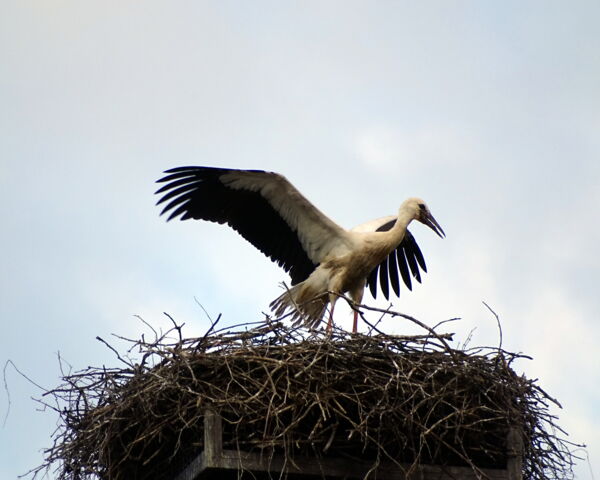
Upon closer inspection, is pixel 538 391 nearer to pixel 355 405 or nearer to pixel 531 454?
pixel 531 454

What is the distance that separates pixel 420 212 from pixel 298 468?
3069mm

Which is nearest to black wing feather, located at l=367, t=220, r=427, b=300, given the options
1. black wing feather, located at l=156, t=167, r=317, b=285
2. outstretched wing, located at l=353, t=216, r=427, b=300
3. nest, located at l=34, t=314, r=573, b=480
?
outstretched wing, located at l=353, t=216, r=427, b=300

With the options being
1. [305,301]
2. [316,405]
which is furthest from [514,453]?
[305,301]

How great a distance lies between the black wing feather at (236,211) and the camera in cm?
740

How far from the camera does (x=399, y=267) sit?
8.26 metres

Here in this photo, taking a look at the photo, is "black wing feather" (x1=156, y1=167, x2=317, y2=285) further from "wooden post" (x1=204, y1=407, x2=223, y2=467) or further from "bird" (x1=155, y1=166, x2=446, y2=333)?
"wooden post" (x1=204, y1=407, x2=223, y2=467)

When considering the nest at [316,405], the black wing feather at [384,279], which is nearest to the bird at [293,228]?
the black wing feather at [384,279]

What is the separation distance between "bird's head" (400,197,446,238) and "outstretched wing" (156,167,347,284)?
20.9 inches

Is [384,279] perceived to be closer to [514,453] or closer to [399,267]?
[399,267]

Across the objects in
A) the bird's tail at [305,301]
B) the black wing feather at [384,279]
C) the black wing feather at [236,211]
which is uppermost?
the black wing feather at [384,279]

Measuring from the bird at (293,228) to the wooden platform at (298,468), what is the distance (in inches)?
81.6

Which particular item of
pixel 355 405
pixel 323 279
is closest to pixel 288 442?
pixel 355 405

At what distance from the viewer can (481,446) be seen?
5250 millimetres

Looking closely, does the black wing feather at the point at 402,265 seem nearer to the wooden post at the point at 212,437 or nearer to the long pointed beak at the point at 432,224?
the long pointed beak at the point at 432,224
